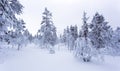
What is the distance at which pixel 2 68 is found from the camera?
35.3ft

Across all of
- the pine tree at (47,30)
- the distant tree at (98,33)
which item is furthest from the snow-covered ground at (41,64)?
the pine tree at (47,30)

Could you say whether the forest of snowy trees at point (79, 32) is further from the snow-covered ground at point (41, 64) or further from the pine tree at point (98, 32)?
the snow-covered ground at point (41, 64)

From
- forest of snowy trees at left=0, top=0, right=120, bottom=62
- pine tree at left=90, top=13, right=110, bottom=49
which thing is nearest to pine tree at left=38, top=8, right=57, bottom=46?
forest of snowy trees at left=0, top=0, right=120, bottom=62

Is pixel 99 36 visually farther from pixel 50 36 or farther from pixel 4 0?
pixel 4 0

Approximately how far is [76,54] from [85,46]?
190cm

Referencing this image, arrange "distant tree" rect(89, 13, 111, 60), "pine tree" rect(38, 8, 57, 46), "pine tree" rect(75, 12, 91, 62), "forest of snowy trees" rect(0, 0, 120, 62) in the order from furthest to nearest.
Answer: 1. "pine tree" rect(38, 8, 57, 46)
2. "distant tree" rect(89, 13, 111, 60)
3. "pine tree" rect(75, 12, 91, 62)
4. "forest of snowy trees" rect(0, 0, 120, 62)

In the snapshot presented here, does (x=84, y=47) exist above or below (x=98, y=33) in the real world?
A: below

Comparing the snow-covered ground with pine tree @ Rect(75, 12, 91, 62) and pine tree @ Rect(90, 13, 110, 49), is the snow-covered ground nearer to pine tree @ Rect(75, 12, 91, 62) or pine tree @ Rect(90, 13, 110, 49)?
pine tree @ Rect(75, 12, 91, 62)

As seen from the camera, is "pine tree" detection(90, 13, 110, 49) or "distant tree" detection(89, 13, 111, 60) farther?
"pine tree" detection(90, 13, 110, 49)

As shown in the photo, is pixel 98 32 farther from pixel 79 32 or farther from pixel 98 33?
pixel 79 32

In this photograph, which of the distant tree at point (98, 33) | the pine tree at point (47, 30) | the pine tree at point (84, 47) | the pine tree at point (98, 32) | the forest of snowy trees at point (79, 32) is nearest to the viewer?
the forest of snowy trees at point (79, 32)

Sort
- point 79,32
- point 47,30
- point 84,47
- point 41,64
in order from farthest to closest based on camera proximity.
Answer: point 47,30 < point 79,32 < point 84,47 < point 41,64

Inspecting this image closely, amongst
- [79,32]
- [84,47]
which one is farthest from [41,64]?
[79,32]

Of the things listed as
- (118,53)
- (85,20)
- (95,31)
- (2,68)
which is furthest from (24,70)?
(118,53)
